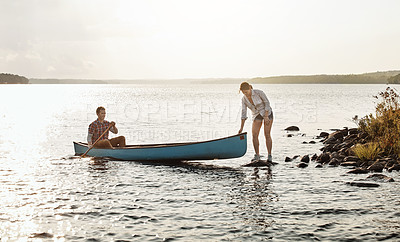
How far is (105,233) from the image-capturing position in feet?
27.4

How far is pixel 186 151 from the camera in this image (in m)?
15.7

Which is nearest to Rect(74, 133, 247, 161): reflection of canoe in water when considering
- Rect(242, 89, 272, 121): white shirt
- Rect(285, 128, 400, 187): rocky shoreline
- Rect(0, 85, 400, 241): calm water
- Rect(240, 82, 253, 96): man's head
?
Rect(0, 85, 400, 241): calm water

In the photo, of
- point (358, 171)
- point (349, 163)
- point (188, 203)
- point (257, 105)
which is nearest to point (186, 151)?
point (257, 105)

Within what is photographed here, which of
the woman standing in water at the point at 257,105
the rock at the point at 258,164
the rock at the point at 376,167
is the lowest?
the rock at the point at 258,164

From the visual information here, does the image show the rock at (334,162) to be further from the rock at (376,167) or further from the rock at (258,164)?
the rock at (258,164)

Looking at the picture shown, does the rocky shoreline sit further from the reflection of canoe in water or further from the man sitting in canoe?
the man sitting in canoe

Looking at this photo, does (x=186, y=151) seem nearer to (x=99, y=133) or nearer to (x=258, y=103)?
(x=258, y=103)

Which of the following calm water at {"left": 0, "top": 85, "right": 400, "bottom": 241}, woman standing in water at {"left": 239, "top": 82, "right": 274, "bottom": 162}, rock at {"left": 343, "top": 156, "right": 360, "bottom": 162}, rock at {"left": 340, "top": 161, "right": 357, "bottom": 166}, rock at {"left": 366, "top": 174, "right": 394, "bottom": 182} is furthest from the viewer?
rock at {"left": 343, "top": 156, "right": 360, "bottom": 162}

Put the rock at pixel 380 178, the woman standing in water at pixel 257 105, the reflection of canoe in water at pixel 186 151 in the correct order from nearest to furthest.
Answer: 1. the rock at pixel 380 178
2. the woman standing in water at pixel 257 105
3. the reflection of canoe in water at pixel 186 151

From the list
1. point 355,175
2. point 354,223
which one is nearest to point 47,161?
point 355,175

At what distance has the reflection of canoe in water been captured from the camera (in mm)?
15055

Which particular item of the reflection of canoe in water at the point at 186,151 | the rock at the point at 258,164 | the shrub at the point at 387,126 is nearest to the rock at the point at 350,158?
the shrub at the point at 387,126

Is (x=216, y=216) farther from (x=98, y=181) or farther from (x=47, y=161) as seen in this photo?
(x=47, y=161)

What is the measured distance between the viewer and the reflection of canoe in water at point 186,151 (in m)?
15.1
